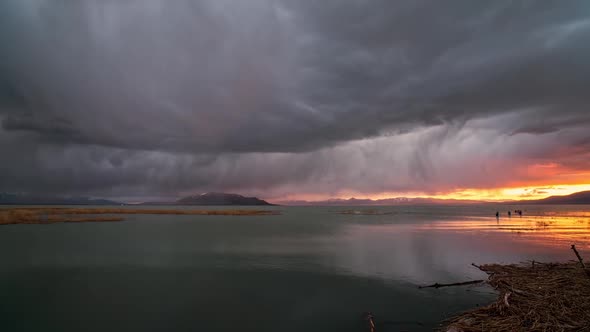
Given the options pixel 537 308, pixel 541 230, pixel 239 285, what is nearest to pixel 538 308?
pixel 537 308

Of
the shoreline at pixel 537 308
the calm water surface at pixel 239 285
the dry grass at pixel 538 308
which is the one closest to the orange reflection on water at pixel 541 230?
the calm water surface at pixel 239 285

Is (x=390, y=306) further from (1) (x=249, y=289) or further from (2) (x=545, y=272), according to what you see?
(2) (x=545, y=272)

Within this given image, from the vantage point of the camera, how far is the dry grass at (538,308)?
40.4ft

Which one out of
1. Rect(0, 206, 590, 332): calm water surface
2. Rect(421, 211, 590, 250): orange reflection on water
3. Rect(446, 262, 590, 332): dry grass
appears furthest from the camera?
Rect(421, 211, 590, 250): orange reflection on water

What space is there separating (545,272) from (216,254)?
1267 inches

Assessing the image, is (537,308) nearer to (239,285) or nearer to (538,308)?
(538,308)

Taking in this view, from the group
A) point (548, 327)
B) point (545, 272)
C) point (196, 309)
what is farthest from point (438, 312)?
point (196, 309)

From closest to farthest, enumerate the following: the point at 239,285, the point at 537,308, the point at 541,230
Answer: the point at 537,308 → the point at 239,285 → the point at 541,230

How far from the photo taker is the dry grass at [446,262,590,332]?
40.4 feet

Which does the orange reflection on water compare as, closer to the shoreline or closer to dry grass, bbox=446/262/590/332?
the shoreline

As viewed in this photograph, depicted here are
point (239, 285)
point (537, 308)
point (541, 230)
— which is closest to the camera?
point (537, 308)

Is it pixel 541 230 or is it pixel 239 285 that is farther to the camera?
pixel 541 230

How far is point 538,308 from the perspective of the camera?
13820 millimetres

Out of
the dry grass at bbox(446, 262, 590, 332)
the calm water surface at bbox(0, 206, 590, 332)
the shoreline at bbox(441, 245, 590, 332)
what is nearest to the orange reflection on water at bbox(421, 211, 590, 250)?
the calm water surface at bbox(0, 206, 590, 332)
